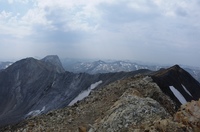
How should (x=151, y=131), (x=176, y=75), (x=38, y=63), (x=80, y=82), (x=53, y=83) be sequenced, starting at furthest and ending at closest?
(x=38, y=63) → (x=53, y=83) → (x=80, y=82) → (x=176, y=75) → (x=151, y=131)

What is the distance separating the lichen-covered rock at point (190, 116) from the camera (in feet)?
57.6

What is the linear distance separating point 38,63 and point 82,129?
477ft

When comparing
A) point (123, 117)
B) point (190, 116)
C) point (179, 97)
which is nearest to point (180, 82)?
point (179, 97)

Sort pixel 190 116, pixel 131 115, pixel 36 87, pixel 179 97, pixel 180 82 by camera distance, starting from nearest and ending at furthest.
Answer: pixel 190 116 < pixel 131 115 < pixel 179 97 < pixel 180 82 < pixel 36 87

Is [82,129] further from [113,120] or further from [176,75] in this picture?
[176,75]

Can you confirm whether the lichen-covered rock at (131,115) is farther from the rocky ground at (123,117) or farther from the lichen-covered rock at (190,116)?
the lichen-covered rock at (190,116)

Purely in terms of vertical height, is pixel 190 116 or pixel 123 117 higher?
pixel 190 116

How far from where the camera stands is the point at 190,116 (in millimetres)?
18484

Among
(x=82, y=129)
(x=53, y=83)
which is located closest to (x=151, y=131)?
(x=82, y=129)

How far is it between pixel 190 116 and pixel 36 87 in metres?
122

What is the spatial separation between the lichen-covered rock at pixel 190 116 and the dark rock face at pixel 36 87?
64.4 m

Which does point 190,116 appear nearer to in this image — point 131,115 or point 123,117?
point 131,115

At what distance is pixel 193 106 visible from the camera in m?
19.5

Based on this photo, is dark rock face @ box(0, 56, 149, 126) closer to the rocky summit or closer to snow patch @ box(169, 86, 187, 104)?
snow patch @ box(169, 86, 187, 104)
